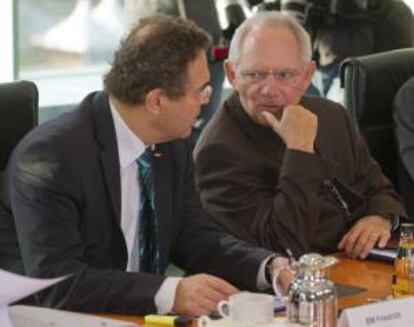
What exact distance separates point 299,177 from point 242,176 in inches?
6.5

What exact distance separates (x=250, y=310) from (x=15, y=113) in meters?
0.94

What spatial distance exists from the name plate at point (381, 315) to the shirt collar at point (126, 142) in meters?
0.80

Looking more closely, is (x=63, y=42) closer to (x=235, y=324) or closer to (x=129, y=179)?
(x=129, y=179)

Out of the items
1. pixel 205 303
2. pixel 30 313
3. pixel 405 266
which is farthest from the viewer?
pixel 405 266

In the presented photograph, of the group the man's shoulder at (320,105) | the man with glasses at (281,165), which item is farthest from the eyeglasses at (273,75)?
the man's shoulder at (320,105)

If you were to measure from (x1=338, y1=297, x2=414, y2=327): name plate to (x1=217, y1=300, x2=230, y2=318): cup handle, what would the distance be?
0.26 meters

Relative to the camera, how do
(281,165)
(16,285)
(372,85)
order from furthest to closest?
(372,85)
(281,165)
(16,285)

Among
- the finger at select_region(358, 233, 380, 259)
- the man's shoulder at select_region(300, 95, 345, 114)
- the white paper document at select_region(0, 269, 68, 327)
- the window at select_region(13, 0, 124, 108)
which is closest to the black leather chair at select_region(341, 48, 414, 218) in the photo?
the man's shoulder at select_region(300, 95, 345, 114)

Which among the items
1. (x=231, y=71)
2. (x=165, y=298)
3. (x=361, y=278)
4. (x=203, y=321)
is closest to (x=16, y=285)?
(x=203, y=321)

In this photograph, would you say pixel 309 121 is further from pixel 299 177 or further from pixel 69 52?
pixel 69 52

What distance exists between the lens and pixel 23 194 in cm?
228

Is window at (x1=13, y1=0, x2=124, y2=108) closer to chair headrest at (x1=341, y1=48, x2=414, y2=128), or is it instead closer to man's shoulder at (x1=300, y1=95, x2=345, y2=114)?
chair headrest at (x1=341, y1=48, x2=414, y2=128)

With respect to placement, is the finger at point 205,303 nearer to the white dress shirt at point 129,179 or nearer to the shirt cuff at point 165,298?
the shirt cuff at point 165,298

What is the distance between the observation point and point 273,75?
2.91 meters
